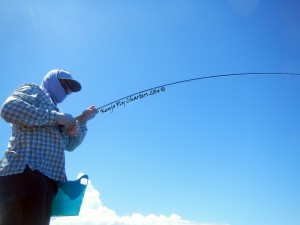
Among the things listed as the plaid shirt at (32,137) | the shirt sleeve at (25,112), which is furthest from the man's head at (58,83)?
the shirt sleeve at (25,112)

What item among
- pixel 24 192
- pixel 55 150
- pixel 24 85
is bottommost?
pixel 24 192

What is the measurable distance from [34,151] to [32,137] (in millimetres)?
166

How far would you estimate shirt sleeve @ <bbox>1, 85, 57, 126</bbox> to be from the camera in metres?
3.77

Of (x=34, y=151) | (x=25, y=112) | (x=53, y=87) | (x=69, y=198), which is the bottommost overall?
(x=69, y=198)

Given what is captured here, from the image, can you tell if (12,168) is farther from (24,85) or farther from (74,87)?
(74,87)

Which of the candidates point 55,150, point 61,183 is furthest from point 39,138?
point 61,183

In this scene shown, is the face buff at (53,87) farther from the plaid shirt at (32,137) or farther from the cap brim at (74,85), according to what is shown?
the plaid shirt at (32,137)

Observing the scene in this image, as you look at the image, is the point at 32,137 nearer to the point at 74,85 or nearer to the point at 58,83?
the point at 58,83

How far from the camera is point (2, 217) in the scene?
11.2 feet

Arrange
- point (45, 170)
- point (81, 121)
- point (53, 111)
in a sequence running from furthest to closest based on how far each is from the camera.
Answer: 1. point (81, 121)
2. point (53, 111)
3. point (45, 170)

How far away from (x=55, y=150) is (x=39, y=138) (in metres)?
0.22

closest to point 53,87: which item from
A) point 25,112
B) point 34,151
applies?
point 25,112

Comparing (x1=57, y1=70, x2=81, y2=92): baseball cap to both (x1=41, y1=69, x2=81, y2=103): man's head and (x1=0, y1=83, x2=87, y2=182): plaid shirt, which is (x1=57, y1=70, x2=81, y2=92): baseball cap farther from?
(x1=0, y1=83, x2=87, y2=182): plaid shirt

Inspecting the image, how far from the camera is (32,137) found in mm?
3842
